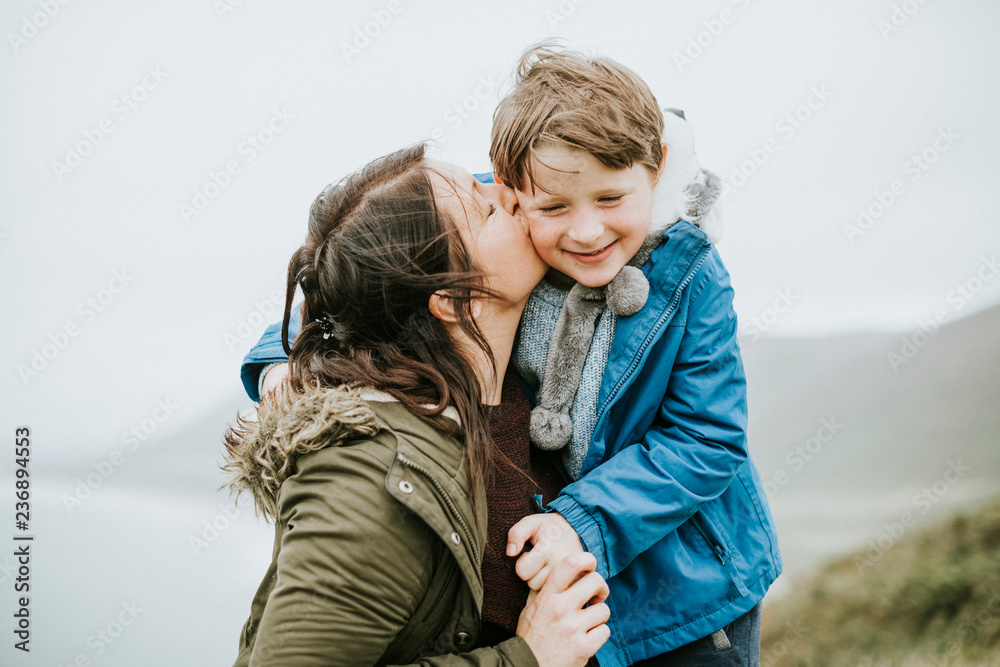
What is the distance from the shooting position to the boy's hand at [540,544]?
1121 mm

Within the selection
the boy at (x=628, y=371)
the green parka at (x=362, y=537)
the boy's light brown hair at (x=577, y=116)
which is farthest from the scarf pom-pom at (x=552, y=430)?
the boy's light brown hair at (x=577, y=116)

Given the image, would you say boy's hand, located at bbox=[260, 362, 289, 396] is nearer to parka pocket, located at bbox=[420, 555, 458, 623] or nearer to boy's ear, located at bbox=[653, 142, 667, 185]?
parka pocket, located at bbox=[420, 555, 458, 623]

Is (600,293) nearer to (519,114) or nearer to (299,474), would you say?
(519,114)

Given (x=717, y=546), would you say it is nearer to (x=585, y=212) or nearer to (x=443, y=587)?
(x=443, y=587)

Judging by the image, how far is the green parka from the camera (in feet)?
3.01

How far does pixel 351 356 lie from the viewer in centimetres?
→ 117

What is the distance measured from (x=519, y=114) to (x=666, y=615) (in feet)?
3.19

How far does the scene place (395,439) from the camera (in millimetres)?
1030

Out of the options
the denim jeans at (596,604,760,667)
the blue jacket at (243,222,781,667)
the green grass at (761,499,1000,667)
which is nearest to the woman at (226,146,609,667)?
the blue jacket at (243,222,781,667)

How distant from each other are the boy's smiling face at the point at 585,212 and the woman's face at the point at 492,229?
0.11ft

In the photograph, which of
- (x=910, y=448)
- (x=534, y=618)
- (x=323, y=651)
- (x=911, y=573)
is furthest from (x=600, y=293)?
(x=911, y=573)

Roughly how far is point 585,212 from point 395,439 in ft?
1.70

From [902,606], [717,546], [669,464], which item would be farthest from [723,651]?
[902,606]

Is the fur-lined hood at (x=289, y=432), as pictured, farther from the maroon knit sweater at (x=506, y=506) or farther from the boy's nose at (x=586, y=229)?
the boy's nose at (x=586, y=229)
